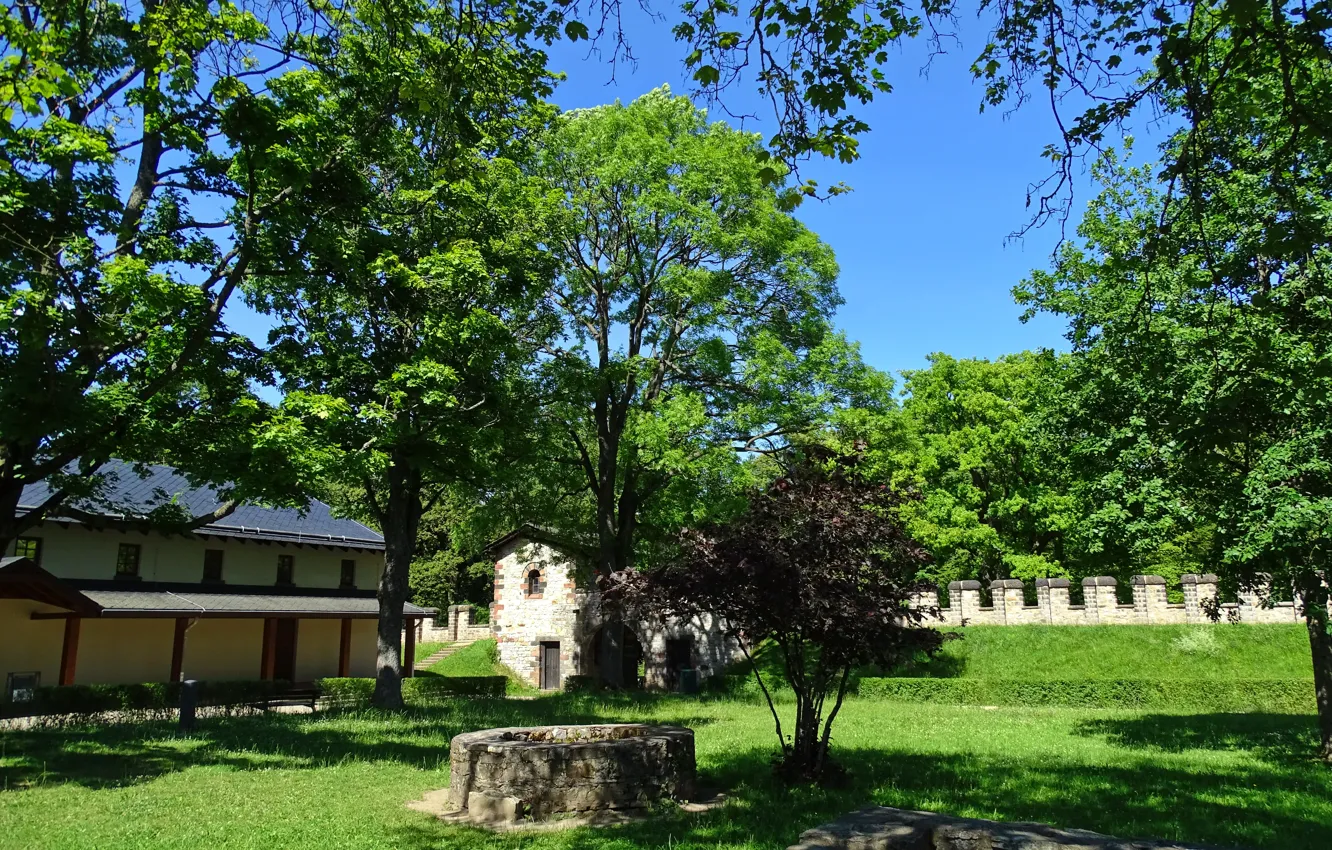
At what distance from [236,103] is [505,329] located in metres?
12.8

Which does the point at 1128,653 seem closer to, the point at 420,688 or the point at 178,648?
the point at 420,688

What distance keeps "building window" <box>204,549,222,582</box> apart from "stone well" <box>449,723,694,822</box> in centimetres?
2158

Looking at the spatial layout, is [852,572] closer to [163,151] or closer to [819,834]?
[819,834]

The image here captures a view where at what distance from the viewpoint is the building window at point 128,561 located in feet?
83.5

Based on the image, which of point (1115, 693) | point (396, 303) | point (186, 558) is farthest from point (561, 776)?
point (186, 558)

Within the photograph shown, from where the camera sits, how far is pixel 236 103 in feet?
18.6

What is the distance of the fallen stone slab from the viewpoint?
239 inches

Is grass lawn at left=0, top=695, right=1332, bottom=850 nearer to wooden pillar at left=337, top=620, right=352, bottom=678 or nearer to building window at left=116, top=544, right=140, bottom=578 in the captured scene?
building window at left=116, top=544, right=140, bottom=578

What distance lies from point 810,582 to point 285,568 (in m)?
25.4

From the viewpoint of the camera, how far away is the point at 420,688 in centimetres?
2678

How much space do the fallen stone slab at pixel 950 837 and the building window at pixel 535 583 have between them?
96.9 ft

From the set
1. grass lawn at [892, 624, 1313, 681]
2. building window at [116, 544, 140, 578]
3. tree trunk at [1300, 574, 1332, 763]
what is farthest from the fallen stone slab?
building window at [116, 544, 140, 578]

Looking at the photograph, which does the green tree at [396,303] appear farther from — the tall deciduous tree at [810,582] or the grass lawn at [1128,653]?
the grass lawn at [1128,653]

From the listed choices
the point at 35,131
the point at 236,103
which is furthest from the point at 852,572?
the point at 35,131
